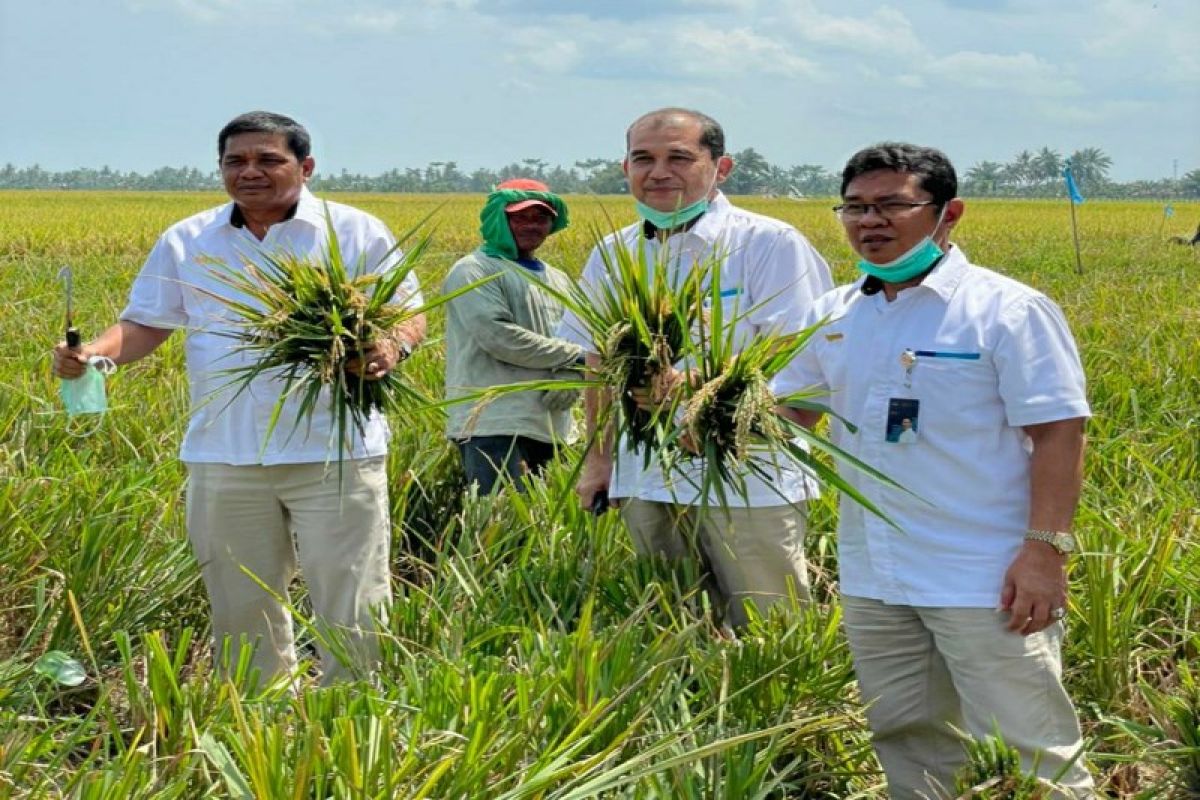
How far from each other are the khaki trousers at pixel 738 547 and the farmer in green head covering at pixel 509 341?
31.0 inches

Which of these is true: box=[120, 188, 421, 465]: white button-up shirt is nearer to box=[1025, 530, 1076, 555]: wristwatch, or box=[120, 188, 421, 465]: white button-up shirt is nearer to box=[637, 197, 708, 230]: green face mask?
box=[637, 197, 708, 230]: green face mask

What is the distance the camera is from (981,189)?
128 metres

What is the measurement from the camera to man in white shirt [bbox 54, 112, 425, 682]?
3383 millimetres

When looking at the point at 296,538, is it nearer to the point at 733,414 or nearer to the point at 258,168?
the point at 258,168

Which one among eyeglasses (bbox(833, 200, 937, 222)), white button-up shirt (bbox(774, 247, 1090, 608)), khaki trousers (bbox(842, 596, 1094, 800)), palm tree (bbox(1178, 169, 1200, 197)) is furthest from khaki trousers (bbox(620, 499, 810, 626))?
palm tree (bbox(1178, 169, 1200, 197))

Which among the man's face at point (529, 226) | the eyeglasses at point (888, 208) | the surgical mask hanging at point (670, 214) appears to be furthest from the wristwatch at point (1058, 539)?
the man's face at point (529, 226)

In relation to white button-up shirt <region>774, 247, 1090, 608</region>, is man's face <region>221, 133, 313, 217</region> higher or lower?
higher

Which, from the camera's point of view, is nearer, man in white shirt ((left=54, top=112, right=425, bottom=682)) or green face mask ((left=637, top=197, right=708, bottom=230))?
green face mask ((left=637, top=197, right=708, bottom=230))

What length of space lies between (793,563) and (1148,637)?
3.19 feet

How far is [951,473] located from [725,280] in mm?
859

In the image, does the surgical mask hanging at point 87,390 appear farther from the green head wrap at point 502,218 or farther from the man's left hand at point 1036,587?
the man's left hand at point 1036,587

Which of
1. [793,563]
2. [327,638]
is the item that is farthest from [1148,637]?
[327,638]

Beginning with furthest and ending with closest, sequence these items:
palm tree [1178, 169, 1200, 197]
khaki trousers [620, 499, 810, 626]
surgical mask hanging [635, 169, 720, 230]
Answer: palm tree [1178, 169, 1200, 197], khaki trousers [620, 499, 810, 626], surgical mask hanging [635, 169, 720, 230]

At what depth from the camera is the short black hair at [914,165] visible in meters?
2.64
